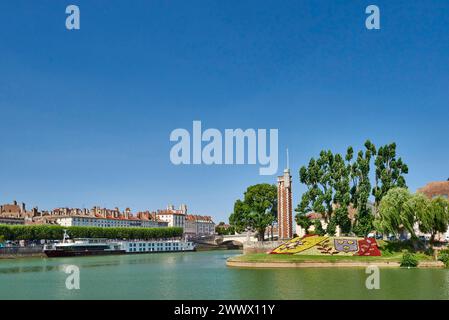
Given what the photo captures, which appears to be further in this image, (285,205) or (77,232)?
(77,232)

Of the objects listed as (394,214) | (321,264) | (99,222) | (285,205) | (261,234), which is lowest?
(99,222)

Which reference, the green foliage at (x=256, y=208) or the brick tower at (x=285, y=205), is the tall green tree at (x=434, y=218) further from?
the green foliage at (x=256, y=208)

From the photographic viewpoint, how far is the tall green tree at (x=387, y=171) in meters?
68.7

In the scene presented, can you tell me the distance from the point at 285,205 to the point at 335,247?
2823 cm

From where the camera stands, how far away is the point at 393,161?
229ft

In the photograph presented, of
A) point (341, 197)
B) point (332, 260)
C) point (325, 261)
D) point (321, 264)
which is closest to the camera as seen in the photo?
point (321, 264)

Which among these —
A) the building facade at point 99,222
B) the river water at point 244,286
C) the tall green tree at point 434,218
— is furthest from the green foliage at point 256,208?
the building facade at point 99,222

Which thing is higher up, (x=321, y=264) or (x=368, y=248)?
(x=368, y=248)

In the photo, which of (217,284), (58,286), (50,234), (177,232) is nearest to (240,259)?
(217,284)

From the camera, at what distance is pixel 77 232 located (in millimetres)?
121562

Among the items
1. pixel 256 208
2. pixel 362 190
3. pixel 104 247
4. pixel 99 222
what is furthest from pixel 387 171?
pixel 99 222

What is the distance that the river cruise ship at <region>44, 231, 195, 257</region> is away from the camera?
321ft

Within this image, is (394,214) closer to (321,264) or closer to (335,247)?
(335,247)
